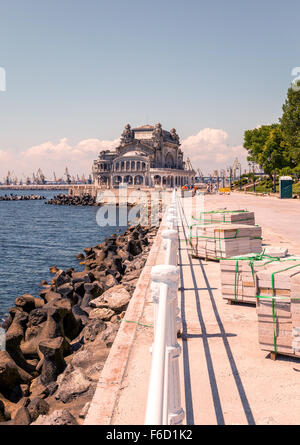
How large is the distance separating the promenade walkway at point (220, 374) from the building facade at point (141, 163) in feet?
391

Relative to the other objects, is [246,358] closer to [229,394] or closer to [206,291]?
[229,394]

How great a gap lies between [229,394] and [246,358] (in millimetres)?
989

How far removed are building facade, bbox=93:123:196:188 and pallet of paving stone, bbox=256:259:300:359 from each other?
120352 millimetres

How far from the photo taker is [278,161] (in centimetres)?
Result: 7106

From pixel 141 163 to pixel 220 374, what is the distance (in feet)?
432

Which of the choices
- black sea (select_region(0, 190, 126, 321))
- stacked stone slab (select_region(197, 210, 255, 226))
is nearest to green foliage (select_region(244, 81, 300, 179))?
black sea (select_region(0, 190, 126, 321))

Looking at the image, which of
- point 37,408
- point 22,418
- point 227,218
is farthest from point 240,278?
point 227,218

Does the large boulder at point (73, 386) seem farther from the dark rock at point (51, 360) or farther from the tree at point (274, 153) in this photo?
the tree at point (274, 153)

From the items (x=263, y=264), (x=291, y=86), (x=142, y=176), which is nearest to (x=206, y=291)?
(x=263, y=264)

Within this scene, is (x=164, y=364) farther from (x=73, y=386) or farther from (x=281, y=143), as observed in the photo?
(x=281, y=143)

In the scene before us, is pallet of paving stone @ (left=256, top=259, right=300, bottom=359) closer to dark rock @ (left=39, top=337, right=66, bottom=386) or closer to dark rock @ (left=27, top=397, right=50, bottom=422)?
dark rock @ (left=27, top=397, right=50, bottom=422)

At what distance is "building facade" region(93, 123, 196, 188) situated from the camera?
131875mm

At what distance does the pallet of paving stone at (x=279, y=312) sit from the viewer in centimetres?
514

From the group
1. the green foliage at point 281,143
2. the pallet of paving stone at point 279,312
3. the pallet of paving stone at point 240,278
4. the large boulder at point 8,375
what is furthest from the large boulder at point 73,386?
the green foliage at point 281,143
